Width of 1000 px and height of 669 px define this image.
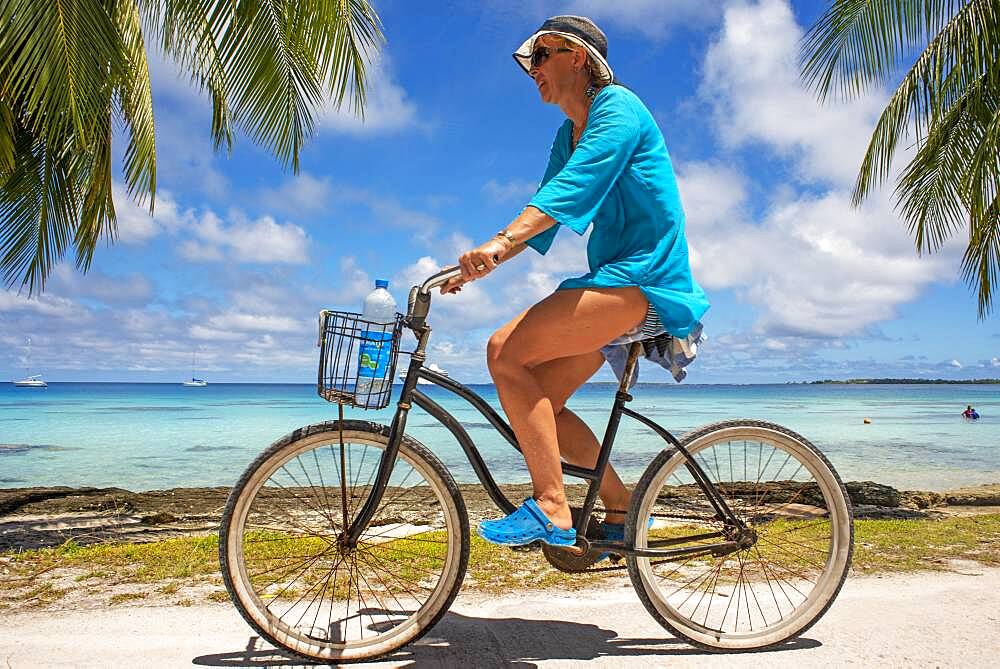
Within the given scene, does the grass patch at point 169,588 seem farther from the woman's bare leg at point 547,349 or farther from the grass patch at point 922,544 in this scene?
the grass patch at point 922,544

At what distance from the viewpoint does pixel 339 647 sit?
9.00ft

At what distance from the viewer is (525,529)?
8.39 feet

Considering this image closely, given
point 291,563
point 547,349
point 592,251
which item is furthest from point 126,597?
point 592,251

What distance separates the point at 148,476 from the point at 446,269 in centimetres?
1583

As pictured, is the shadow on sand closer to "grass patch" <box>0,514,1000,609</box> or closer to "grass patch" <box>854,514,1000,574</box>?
"grass patch" <box>0,514,1000,609</box>

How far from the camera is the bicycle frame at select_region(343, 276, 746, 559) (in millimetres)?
2723

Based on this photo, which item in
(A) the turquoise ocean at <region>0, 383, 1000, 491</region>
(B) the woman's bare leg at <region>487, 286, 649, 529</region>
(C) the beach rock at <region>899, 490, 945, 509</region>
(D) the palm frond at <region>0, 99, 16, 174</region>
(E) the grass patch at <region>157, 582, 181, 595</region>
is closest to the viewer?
(B) the woman's bare leg at <region>487, 286, 649, 529</region>

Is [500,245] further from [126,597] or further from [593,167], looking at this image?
[126,597]

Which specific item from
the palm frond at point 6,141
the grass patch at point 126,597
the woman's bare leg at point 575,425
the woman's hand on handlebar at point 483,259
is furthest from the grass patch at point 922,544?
the palm frond at point 6,141

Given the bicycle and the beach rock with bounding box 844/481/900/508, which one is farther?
the beach rock with bounding box 844/481/900/508

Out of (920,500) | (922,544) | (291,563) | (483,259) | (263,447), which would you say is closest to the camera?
(483,259)

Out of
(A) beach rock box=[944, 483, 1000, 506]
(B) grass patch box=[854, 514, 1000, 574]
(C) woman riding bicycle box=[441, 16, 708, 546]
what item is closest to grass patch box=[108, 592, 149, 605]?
(C) woman riding bicycle box=[441, 16, 708, 546]

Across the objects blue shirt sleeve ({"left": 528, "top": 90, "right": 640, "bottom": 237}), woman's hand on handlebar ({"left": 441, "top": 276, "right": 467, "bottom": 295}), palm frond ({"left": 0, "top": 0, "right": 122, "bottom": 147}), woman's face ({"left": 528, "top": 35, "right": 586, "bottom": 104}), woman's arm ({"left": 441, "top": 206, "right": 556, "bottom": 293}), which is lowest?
woman's hand on handlebar ({"left": 441, "top": 276, "right": 467, "bottom": 295})

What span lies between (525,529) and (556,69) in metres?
1.69
